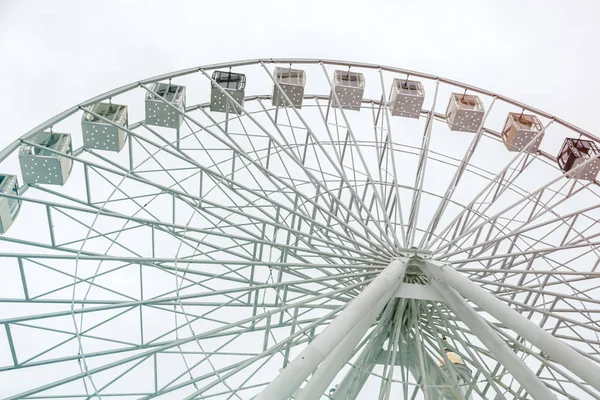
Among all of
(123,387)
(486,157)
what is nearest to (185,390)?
(123,387)

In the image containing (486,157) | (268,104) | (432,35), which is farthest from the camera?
(486,157)

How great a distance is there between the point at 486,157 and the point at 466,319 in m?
39.8

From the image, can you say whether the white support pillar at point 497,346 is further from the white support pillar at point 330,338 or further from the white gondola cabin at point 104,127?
the white gondola cabin at point 104,127

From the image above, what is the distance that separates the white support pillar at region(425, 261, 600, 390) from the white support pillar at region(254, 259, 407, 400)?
93 centimetres

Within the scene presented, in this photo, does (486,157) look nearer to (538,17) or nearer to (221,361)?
(538,17)

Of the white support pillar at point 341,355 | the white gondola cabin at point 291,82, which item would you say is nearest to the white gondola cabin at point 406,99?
the white gondola cabin at point 291,82

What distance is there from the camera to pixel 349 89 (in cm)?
2275

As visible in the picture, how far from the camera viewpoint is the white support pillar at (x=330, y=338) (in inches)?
344

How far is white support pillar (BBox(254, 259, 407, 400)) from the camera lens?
8734 mm

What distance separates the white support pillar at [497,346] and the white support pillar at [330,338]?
1.03 meters

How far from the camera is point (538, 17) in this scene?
4347cm

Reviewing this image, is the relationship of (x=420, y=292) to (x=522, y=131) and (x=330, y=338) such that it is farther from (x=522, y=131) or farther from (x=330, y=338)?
(x=522, y=131)

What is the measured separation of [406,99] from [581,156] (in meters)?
6.13

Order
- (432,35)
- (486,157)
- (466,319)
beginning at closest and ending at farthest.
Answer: (466,319), (432,35), (486,157)
